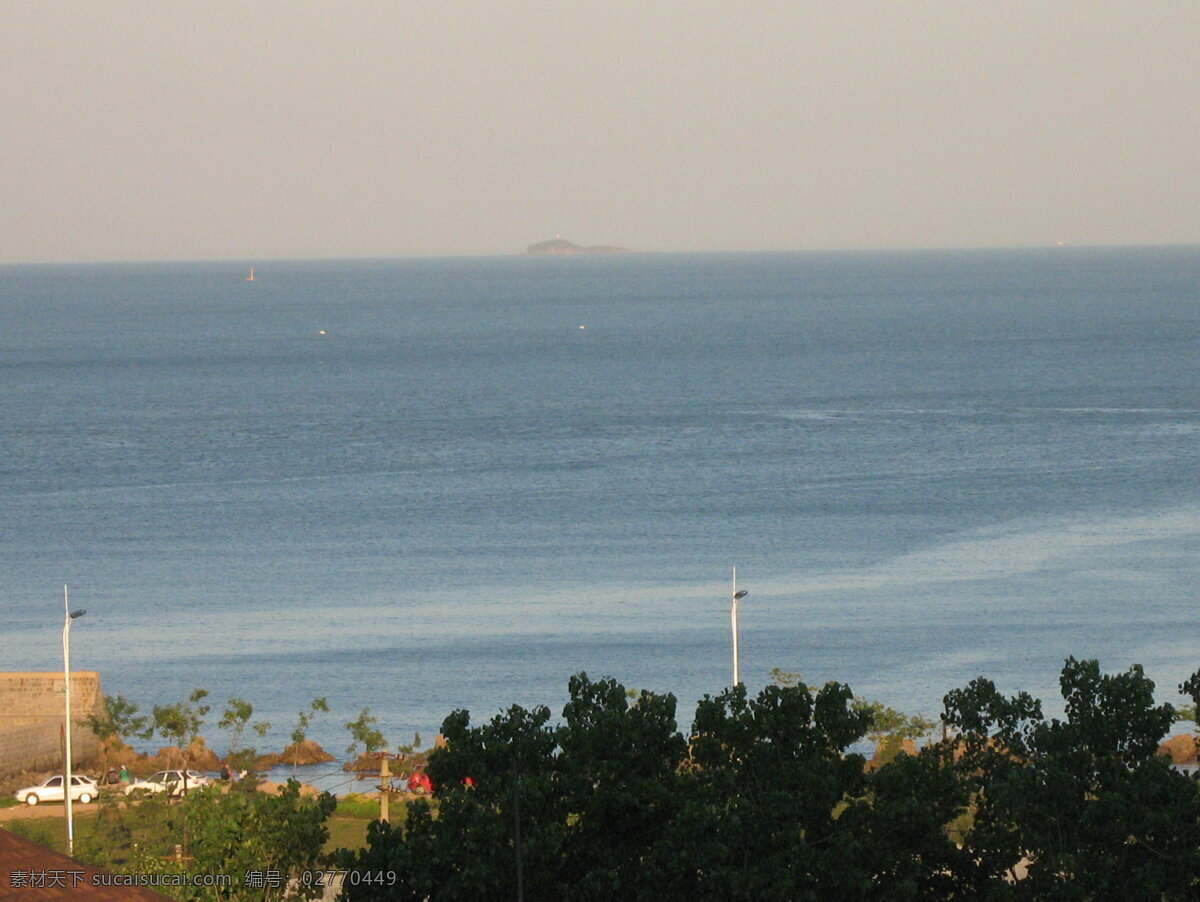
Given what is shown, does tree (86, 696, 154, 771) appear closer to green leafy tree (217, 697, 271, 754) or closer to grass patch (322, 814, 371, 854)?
green leafy tree (217, 697, 271, 754)

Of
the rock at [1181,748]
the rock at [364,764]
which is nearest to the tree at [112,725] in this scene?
the rock at [364,764]

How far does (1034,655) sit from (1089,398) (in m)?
64.5

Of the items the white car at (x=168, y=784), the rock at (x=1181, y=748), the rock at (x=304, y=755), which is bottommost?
the rock at (x=1181, y=748)

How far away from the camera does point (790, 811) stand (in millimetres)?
17438

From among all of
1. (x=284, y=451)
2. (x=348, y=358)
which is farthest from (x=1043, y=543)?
(x=348, y=358)

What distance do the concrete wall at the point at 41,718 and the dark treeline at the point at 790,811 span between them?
2379 cm

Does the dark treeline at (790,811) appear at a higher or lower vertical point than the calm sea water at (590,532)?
lower

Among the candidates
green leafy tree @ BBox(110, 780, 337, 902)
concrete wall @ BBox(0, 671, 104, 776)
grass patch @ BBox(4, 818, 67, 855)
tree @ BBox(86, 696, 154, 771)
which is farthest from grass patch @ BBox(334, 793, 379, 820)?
green leafy tree @ BBox(110, 780, 337, 902)

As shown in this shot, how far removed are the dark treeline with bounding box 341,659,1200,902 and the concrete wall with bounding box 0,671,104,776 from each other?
23.8 metres

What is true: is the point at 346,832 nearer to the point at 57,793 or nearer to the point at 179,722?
the point at 179,722

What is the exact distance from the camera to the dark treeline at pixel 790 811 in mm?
16875

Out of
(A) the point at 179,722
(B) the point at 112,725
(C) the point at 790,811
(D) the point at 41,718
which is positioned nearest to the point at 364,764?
(B) the point at 112,725

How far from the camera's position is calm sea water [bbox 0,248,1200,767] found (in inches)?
2063

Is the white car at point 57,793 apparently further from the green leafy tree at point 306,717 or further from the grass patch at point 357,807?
the grass patch at point 357,807
